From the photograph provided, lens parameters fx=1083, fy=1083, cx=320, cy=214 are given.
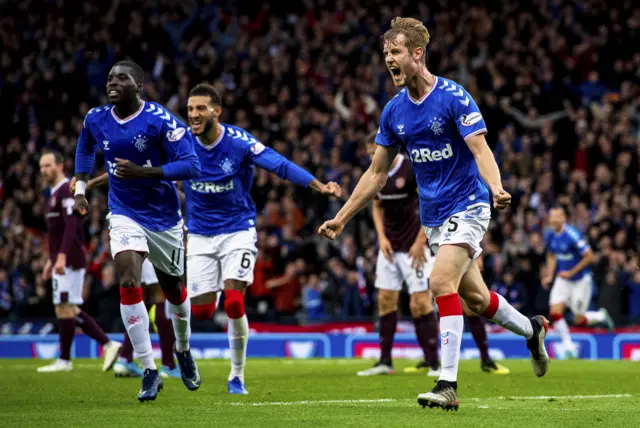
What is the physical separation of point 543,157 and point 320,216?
4946mm

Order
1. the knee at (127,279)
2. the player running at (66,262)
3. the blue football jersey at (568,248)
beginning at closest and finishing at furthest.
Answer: the knee at (127,279), the player running at (66,262), the blue football jersey at (568,248)

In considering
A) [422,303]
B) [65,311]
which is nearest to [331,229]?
[422,303]

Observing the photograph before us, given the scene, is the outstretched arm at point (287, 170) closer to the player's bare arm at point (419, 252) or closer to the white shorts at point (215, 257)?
the white shorts at point (215, 257)

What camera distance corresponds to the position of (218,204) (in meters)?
10.4

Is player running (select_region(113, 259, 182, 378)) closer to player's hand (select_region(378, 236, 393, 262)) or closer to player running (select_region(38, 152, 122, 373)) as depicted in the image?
player running (select_region(38, 152, 122, 373))

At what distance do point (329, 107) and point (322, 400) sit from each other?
17025mm

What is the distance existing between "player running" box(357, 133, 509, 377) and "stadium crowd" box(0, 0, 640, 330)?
22.0 feet

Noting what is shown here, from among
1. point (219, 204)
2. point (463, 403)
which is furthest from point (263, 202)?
point (463, 403)

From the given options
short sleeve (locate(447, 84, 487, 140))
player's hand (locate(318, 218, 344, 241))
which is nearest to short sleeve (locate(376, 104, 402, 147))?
short sleeve (locate(447, 84, 487, 140))

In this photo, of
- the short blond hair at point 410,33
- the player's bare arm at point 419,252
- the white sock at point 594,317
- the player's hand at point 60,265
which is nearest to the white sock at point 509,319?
the short blond hair at point 410,33

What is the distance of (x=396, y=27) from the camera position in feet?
26.1

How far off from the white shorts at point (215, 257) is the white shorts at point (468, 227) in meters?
2.68

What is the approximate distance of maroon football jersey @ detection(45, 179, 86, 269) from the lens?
12969 millimetres

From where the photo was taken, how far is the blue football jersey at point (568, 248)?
1789 centimetres
